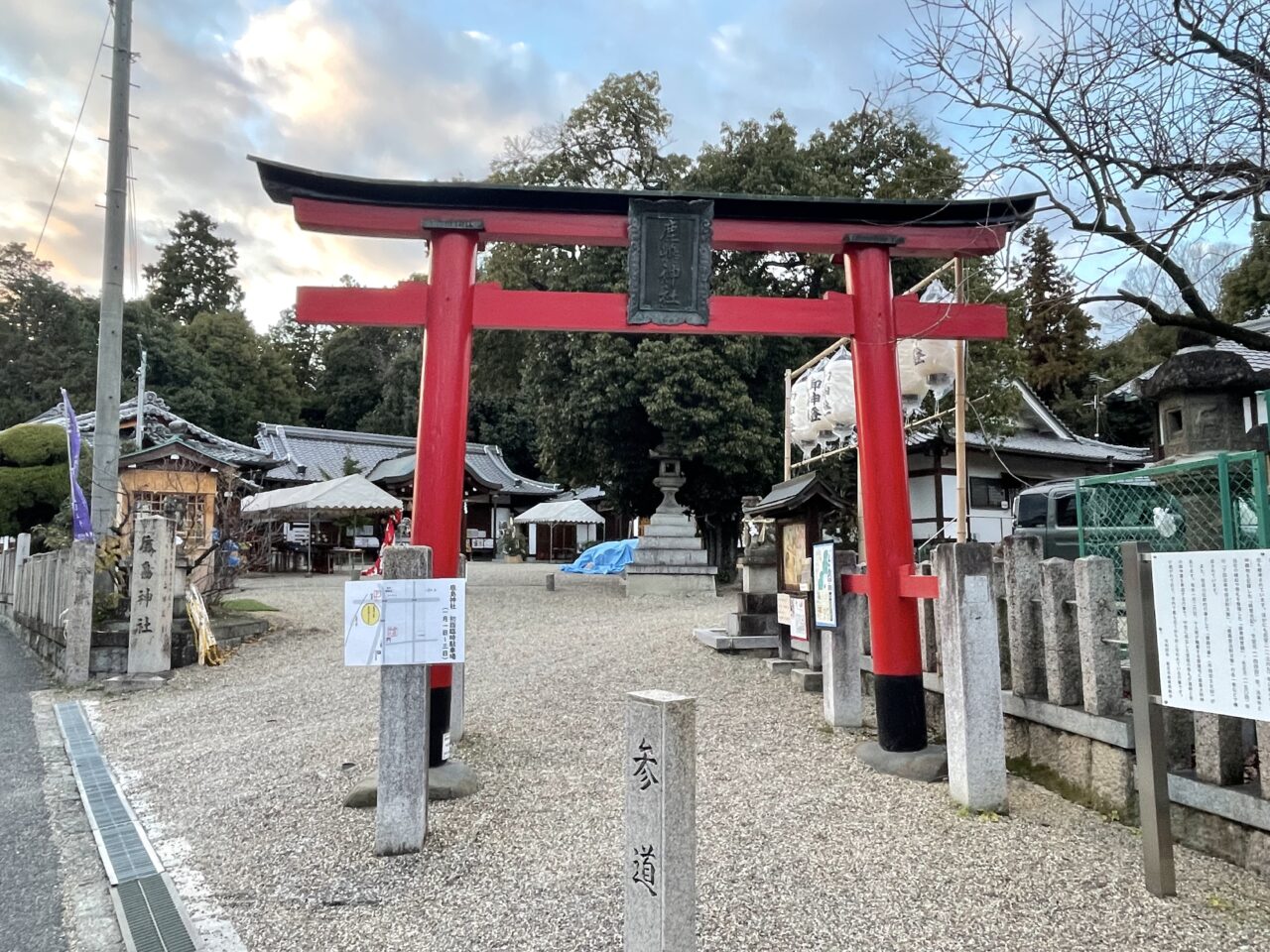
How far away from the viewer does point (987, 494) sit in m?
20.9

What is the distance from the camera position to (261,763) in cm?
576

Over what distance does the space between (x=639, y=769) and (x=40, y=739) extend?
6.57 m

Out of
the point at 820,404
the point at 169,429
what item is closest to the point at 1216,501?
the point at 820,404

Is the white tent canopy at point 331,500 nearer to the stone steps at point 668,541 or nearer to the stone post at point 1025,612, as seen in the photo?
the stone steps at point 668,541

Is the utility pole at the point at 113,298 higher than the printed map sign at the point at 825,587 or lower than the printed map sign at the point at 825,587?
higher

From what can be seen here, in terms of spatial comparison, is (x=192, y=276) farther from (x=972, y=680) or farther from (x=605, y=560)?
(x=972, y=680)

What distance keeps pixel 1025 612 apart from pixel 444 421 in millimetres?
3827

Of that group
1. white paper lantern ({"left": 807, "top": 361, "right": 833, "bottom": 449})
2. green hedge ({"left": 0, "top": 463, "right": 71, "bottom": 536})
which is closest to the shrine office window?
white paper lantern ({"left": 807, "top": 361, "right": 833, "bottom": 449})

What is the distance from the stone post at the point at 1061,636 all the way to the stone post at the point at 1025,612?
15 cm

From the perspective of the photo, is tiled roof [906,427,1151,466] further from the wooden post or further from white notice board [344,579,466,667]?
white notice board [344,579,466,667]

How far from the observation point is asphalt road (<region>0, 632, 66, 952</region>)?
3.44 m

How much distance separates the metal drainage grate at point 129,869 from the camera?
3.32 m

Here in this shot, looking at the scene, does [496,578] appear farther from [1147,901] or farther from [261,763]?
[1147,901]

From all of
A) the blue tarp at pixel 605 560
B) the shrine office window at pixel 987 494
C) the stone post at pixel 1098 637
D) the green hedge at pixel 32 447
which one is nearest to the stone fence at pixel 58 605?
the green hedge at pixel 32 447
